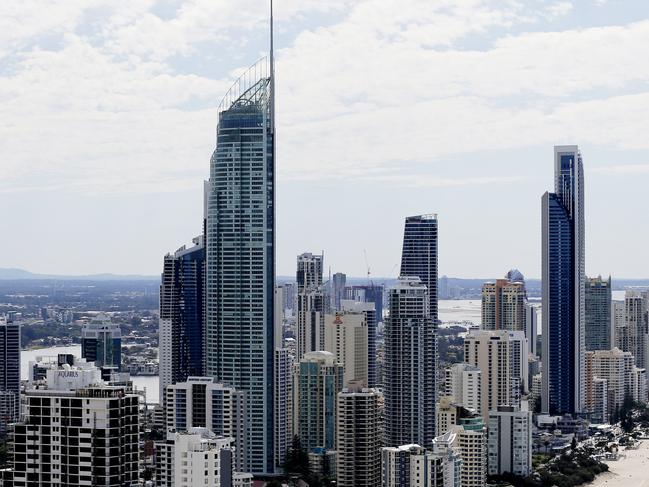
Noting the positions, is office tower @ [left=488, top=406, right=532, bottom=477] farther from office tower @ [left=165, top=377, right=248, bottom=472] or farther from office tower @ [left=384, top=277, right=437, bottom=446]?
office tower @ [left=165, top=377, right=248, bottom=472]

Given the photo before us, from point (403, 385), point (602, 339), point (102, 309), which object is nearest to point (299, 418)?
point (403, 385)

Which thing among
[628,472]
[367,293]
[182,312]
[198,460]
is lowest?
[628,472]

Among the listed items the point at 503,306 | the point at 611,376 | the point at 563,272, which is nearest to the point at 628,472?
the point at 611,376

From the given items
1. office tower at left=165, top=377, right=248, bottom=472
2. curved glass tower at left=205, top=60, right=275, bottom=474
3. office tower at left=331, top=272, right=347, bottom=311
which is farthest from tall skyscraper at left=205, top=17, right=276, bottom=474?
office tower at left=331, top=272, right=347, bottom=311

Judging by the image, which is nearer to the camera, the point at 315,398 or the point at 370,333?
the point at 315,398

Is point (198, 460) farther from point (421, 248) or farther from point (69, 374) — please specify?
point (421, 248)

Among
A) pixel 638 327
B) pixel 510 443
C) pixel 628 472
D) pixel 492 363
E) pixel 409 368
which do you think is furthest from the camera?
pixel 638 327

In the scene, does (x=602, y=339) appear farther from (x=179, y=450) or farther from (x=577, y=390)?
(x=179, y=450)

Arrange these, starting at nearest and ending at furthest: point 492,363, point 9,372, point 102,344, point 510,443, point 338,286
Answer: point 510,443
point 492,363
point 9,372
point 102,344
point 338,286
